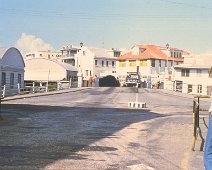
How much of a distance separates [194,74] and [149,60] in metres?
25.4

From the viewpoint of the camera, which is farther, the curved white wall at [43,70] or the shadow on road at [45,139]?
the curved white wall at [43,70]

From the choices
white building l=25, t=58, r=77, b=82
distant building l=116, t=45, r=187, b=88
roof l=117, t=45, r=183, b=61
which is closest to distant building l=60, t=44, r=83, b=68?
distant building l=116, t=45, r=187, b=88

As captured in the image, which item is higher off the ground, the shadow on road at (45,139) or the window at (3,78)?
the window at (3,78)

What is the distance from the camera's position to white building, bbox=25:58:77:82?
73.6 metres

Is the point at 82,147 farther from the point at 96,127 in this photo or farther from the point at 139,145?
the point at 96,127

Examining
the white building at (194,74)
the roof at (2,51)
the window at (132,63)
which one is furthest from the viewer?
the window at (132,63)

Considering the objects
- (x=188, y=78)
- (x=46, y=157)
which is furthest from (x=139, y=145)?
(x=188, y=78)

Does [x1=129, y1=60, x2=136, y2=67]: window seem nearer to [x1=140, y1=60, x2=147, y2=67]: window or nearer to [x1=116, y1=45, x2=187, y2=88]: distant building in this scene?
[x1=116, y1=45, x2=187, y2=88]: distant building

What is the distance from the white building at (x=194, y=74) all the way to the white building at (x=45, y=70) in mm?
20136

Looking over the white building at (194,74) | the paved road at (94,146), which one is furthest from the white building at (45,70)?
the paved road at (94,146)

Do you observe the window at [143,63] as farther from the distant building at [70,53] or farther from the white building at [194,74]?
the white building at [194,74]

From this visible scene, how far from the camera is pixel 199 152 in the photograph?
9641mm

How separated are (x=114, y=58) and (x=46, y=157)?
97.4 m

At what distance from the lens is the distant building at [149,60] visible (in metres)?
96.3
